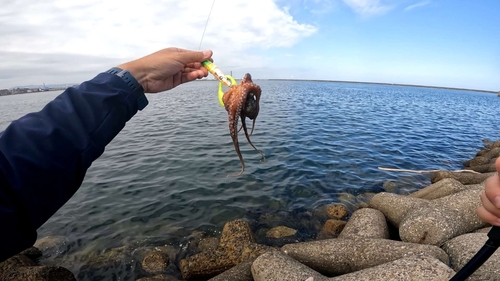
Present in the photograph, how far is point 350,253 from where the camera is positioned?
16.1 ft

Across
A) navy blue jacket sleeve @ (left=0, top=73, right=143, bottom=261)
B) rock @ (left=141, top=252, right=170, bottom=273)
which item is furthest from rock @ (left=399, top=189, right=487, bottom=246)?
navy blue jacket sleeve @ (left=0, top=73, right=143, bottom=261)

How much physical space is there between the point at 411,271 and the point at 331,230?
374 cm

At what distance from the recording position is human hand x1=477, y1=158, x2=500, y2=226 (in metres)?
1.69

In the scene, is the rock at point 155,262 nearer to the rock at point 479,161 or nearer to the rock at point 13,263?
the rock at point 13,263

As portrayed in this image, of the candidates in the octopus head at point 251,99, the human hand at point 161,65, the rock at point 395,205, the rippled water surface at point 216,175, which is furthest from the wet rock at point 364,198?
the human hand at point 161,65

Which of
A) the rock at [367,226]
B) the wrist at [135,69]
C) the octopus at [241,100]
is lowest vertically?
the rock at [367,226]

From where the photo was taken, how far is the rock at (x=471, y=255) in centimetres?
392

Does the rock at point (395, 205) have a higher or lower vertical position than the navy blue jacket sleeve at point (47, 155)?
lower

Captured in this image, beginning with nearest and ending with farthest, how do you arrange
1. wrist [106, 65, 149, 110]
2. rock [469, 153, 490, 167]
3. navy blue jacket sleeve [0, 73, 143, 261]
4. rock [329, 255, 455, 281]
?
navy blue jacket sleeve [0, 73, 143, 261], wrist [106, 65, 149, 110], rock [329, 255, 455, 281], rock [469, 153, 490, 167]

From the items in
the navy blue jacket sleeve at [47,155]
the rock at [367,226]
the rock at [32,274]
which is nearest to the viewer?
the navy blue jacket sleeve at [47,155]

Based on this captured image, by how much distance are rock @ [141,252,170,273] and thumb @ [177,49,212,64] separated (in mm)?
5065

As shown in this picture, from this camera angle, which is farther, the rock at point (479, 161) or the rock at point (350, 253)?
the rock at point (479, 161)

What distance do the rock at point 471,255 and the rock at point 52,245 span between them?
887 cm

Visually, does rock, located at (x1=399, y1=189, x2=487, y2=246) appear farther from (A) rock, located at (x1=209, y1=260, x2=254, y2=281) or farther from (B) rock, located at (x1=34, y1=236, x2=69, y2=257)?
(B) rock, located at (x1=34, y1=236, x2=69, y2=257)
